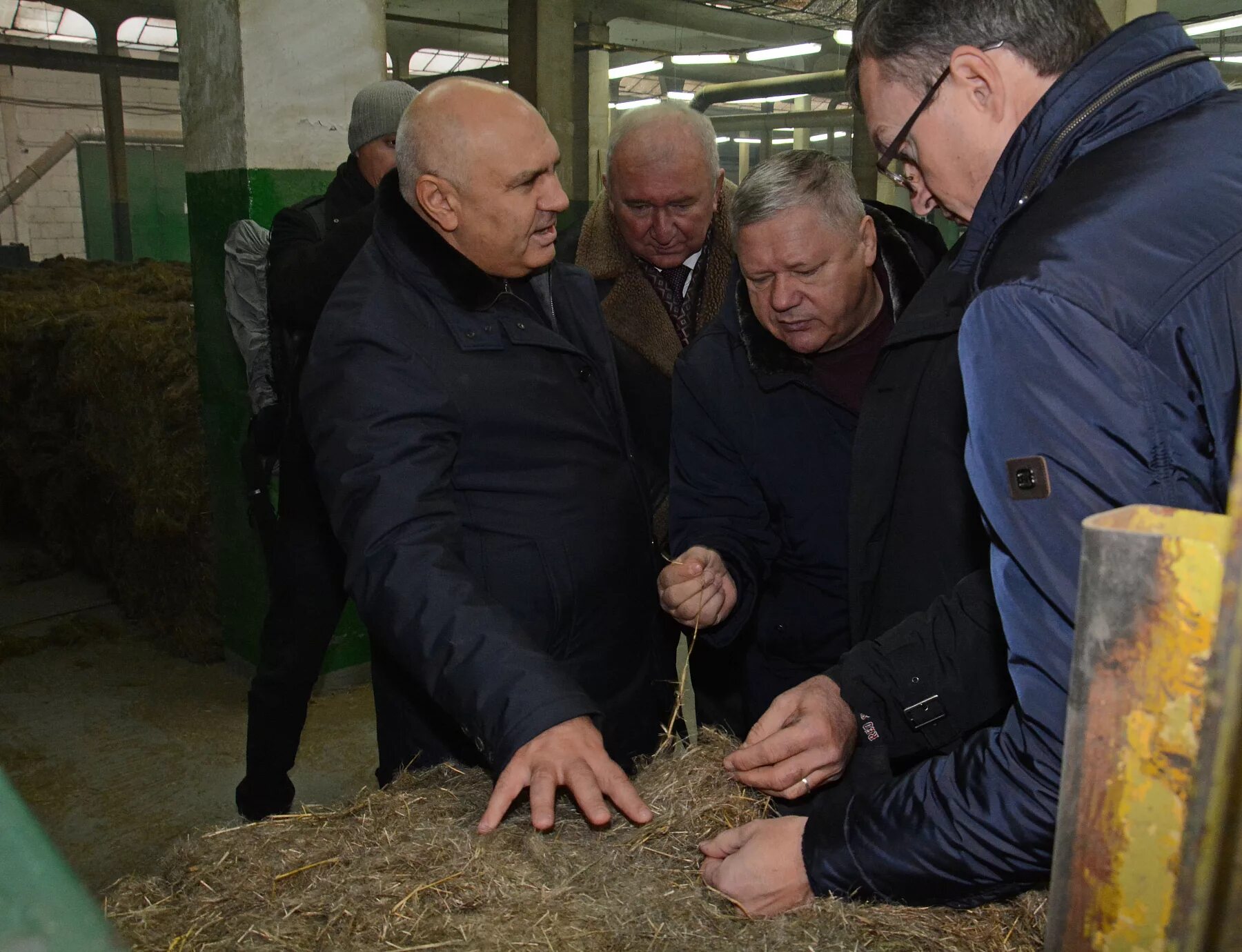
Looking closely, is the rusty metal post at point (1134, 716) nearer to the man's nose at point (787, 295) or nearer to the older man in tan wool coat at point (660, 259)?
the man's nose at point (787, 295)

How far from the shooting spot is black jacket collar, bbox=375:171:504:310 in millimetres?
2041

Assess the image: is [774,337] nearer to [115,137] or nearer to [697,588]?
[697,588]

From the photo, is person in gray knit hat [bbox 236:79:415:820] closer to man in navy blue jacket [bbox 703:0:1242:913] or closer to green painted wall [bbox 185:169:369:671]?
green painted wall [bbox 185:169:369:671]

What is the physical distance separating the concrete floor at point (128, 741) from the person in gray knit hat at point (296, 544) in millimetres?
391

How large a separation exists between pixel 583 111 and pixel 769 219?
9670 millimetres

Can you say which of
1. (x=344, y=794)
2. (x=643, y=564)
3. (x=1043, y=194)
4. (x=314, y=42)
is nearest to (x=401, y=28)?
(x=314, y=42)

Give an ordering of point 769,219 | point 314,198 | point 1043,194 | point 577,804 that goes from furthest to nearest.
A: point 314,198, point 769,219, point 577,804, point 1043,194

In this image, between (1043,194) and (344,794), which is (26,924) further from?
(344,794)

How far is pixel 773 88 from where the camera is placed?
1357 centimetres

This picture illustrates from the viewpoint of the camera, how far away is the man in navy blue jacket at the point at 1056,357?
0.98 meters

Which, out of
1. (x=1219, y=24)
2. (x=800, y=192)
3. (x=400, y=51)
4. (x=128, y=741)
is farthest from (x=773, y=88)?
(x=800, y=192)

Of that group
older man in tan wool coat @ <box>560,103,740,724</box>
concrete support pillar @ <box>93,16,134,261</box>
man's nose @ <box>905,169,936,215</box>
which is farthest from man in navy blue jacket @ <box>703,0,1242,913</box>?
concrete support pillar @ <box>93,16,134,261</box>

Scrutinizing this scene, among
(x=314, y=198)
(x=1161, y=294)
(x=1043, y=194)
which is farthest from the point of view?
(x=314, y=198)

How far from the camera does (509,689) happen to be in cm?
162
